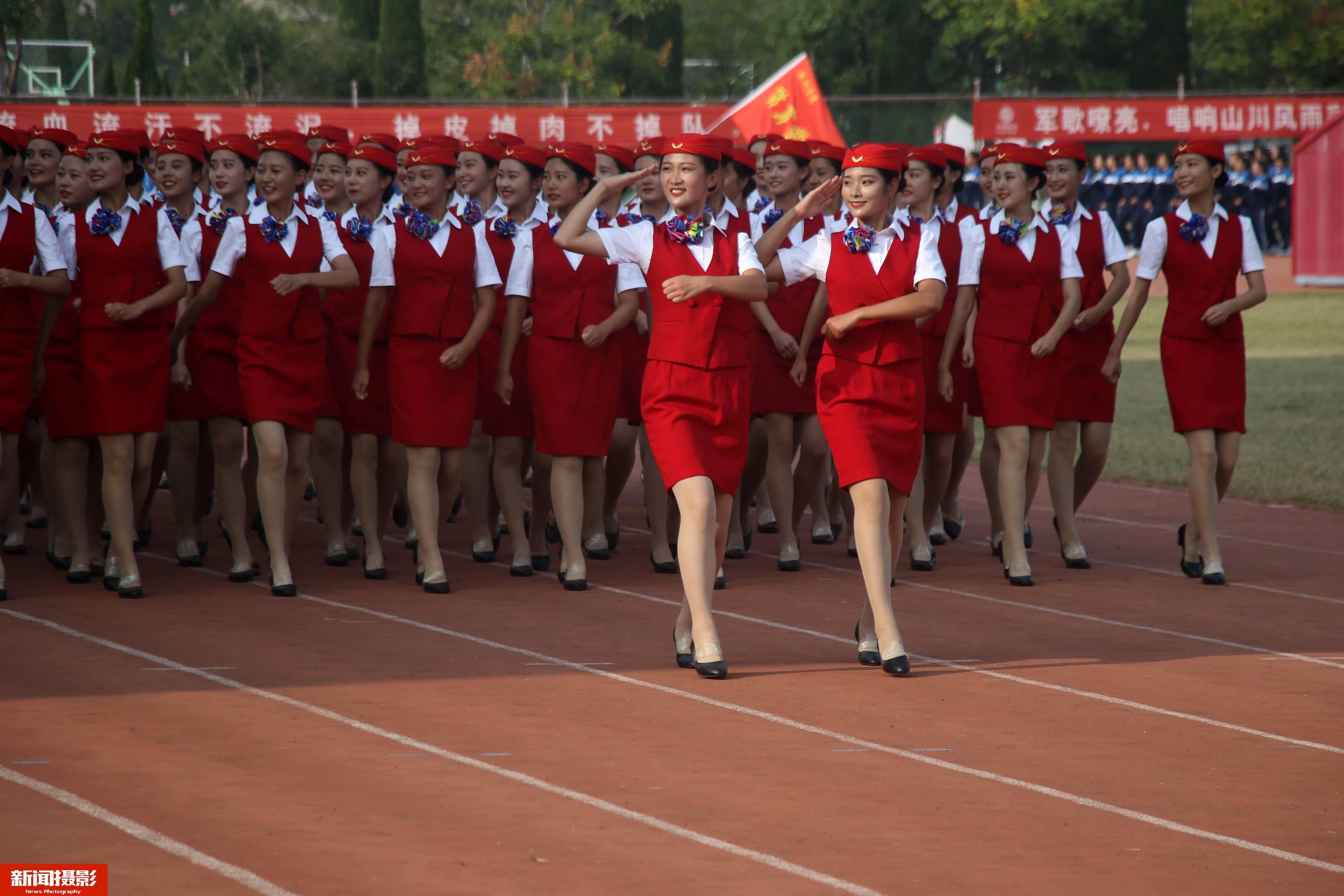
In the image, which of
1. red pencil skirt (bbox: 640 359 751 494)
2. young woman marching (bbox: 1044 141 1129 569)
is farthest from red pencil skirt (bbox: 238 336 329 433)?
young woman marching (bbox: 1044 141 1129 569)

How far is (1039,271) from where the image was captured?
29.3 feet

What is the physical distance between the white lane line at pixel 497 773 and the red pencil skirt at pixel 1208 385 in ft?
12.2

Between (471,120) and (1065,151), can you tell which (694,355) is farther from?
(471,120)

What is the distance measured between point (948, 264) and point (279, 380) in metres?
3.62

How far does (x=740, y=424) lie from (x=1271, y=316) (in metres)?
22.5

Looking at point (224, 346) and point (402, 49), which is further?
point (402, 49)

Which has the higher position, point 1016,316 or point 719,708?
point 1016,316

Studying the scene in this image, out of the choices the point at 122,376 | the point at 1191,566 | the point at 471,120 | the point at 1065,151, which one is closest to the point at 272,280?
the point at 122,376

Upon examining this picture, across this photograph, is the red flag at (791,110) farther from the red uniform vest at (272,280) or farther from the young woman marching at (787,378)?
the red uniform vest at (272,280)

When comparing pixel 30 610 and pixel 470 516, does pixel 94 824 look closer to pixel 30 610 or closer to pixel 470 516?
pixel 30 610

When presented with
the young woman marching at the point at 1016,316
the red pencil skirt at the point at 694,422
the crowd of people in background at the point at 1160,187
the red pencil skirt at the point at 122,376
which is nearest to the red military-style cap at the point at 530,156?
the red pencil skirt at the point at 122,376

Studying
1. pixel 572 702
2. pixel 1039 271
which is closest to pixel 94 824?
pixel 572 702

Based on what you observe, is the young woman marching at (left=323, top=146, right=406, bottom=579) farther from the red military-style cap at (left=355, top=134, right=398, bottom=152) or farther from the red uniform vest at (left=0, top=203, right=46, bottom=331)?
the red uniform vest at (left=0, top=203, right=46, bottom=331)

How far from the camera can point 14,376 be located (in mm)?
8125
